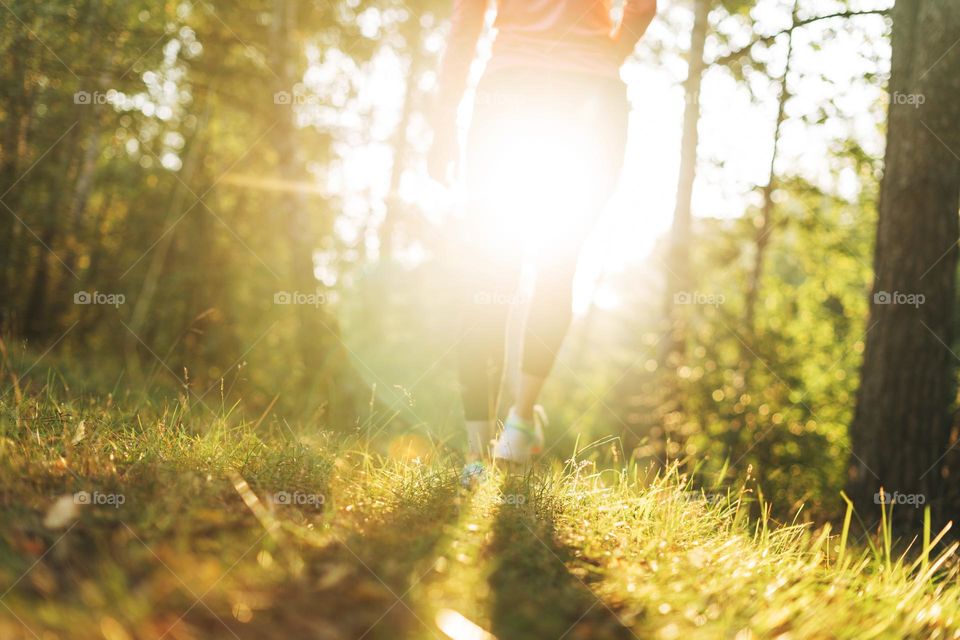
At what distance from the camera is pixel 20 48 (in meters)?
7.01

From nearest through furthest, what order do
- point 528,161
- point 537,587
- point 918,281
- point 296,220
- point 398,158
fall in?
point 537,587
point 528,161
point 918,281
point 296,220
point 398,158

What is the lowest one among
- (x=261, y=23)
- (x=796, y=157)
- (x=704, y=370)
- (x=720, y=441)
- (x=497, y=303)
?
(x=720, y=441)

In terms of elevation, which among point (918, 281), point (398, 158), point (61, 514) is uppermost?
point (398, 158)

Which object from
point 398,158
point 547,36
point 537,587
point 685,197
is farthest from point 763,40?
point 537,587

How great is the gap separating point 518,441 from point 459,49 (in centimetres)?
164

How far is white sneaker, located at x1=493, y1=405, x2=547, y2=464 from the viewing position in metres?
2.89

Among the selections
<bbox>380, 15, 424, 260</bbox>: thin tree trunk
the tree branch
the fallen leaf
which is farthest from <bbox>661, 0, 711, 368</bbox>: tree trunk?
the fallen leaf

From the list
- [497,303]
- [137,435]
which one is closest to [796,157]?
[497,303]

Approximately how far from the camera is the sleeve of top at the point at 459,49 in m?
3.02

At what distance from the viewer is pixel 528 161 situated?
2.90m

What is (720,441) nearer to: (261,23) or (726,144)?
(726,144)

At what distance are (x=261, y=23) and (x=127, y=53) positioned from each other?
5.97 ft

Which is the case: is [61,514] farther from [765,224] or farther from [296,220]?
[765,224]

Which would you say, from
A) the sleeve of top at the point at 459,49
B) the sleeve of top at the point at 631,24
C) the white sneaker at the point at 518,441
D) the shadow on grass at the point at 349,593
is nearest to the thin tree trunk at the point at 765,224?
the sleeve of top at the point at 631,24
